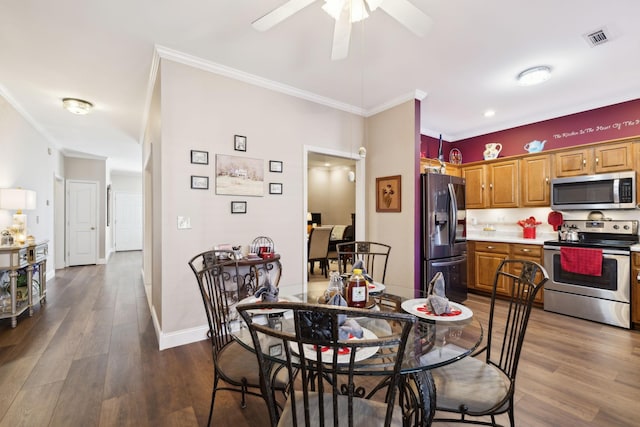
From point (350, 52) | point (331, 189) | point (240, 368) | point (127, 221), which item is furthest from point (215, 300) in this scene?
point (127, 221)

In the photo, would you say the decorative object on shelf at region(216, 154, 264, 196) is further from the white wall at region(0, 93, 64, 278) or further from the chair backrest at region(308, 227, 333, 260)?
the white wall at region(0, 93, 64, 278)

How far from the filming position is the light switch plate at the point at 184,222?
2.86m

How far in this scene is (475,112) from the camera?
172 inches

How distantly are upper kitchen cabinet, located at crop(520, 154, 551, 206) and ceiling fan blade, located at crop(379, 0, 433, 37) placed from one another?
3462 millimetres

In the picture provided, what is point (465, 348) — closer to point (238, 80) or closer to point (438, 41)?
point (438, 41)

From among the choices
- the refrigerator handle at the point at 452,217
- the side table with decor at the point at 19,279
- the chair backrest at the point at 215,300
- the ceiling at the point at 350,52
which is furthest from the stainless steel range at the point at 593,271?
the side table with decor at the point at 19,279

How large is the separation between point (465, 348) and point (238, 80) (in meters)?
3.17

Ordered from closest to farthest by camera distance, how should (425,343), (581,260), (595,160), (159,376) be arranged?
1. (425,343)
2. (159,376)
3. (581,260)
4. (595,160)

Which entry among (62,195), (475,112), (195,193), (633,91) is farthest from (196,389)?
(62,195)

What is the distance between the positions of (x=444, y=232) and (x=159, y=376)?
342 cm

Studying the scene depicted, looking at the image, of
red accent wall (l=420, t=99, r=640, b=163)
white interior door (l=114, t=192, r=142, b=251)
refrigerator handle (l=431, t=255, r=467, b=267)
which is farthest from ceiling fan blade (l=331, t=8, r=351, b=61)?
white interior door (l=114, t=192, r=142, b=251)

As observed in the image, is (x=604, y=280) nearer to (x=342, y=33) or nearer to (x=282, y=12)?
(x=342, y=33)

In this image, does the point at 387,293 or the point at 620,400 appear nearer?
the point at 620,400

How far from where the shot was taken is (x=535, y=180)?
14.2 feet
